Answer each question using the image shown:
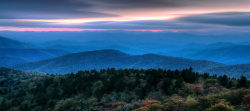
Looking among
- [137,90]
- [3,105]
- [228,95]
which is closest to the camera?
[228,95]

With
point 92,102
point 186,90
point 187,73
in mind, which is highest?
point 187,73

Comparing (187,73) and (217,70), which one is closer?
(187,73)

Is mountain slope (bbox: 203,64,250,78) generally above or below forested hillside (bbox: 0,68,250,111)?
above

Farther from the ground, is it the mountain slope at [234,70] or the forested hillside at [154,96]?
the mountain slope at [234,70]

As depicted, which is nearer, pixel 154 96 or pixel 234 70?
pixel 154 96

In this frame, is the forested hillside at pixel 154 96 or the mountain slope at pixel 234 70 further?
the mountain slope at pixel 234 70

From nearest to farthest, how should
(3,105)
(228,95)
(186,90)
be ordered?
1. (228,95)
2. (186,90)
3. (3,105)

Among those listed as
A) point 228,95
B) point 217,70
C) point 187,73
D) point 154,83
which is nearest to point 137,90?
point 154,83

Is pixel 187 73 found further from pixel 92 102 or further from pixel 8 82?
pixel 8 82

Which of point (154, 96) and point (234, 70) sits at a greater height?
point (234, 70)

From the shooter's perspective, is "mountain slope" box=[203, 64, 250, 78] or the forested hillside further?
"mountain slope" box=[203, 64, 250, 78]

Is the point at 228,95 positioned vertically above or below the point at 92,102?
above
